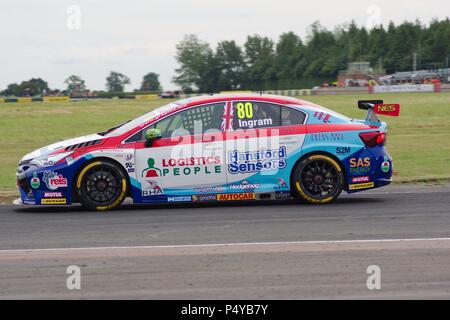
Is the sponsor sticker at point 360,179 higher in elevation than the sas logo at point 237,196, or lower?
higher

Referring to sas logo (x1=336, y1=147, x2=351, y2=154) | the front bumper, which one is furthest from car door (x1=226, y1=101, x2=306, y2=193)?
the front bumper

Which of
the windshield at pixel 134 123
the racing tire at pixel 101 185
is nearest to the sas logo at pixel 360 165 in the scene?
the windshield at pixel 134 123

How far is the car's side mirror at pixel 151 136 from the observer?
36.1 ft

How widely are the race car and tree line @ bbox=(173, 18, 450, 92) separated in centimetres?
6174

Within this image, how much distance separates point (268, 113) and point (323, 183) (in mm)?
1188

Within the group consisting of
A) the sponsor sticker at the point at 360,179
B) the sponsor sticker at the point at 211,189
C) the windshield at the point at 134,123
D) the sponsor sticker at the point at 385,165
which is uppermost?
the windshield at the point at 134,123

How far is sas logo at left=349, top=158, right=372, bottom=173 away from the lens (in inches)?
444

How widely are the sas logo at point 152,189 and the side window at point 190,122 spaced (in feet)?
1.97

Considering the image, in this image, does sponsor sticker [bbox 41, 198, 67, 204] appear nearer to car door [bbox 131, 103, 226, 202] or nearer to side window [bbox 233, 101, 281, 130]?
car door [bbox 131, 103, 226, 202]

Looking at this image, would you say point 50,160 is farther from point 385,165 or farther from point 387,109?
point 387,109

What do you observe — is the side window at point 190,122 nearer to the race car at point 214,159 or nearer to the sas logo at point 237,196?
the race car at point 214,159

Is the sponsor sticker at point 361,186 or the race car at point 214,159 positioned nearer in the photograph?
the race car at point 214,159

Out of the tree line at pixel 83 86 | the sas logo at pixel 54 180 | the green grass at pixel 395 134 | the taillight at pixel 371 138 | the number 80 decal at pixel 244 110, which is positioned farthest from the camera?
the tree line at pixel 83 86

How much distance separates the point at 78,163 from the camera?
10.9 m
